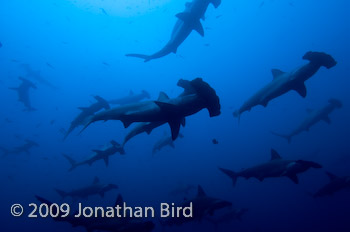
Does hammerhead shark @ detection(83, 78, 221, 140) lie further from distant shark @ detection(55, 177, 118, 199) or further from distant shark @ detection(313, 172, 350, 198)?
distant shark @ detection(313, 172, 350, 198)

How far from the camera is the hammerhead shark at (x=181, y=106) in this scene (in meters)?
3.64

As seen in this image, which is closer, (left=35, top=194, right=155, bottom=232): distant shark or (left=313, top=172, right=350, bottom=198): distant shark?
(left=35, top=194, right=155, bottom=232): distant shark

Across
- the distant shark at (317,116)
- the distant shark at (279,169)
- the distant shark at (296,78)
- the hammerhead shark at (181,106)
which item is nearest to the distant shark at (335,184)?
the distant shark at (279,169)

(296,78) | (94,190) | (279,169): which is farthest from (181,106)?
(94,190)

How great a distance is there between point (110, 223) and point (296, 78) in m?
5.01

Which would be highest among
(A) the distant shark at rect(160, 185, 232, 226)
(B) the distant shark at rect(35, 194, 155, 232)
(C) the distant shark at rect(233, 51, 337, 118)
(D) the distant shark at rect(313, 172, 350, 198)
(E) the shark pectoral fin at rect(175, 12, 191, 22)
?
(E) the shark pectoral fin at rect(175, 12, 191, 22)

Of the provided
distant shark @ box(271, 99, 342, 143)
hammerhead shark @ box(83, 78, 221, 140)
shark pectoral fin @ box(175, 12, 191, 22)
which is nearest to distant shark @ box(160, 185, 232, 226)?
hammerhead shark @ box(83, 78, 221, 140)

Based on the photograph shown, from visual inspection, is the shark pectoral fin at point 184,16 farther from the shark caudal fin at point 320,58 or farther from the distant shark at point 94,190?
the distant shark at point 94,190

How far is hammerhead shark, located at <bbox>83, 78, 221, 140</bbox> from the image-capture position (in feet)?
12.0

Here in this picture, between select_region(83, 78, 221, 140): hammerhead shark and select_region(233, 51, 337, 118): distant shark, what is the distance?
2.68 m

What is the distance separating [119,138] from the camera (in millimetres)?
54719

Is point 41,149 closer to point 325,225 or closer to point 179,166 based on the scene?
point 179,166

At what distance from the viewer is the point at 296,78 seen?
595cm

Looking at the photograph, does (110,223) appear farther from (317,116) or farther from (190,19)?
(317,116)
